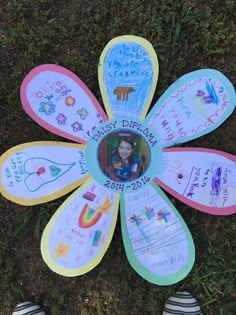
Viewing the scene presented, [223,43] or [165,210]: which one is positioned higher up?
[223,43]

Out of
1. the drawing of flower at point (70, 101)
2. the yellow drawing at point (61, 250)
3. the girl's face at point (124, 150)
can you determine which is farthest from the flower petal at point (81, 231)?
the drawing of flower at point (70, 101)

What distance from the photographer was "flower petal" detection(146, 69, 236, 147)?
168cm

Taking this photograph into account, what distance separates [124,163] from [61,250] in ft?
1.21

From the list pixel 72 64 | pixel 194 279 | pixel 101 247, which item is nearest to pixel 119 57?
pixel 72 64

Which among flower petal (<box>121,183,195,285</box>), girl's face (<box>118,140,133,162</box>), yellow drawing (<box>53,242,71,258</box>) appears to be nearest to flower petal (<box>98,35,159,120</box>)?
girl's face (<box>118,140,133,162</box>)

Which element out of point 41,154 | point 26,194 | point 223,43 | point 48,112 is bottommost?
point 26,194

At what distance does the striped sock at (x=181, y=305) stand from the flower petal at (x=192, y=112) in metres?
0.53

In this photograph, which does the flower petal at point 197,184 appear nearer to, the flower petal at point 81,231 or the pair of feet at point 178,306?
the flower petal at point 81,231

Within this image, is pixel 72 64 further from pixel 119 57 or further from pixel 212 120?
pixel 212 120

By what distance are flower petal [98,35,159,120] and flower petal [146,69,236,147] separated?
6 centimetres

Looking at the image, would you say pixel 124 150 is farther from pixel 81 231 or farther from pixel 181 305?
pixel 181 305

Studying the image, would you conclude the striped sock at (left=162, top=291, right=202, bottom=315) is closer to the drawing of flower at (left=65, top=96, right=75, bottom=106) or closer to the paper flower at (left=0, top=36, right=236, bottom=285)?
the paper flower at (left=0, top=36, right=236, bottom=285)

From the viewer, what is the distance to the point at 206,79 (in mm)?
1692

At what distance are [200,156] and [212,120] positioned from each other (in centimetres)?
13
